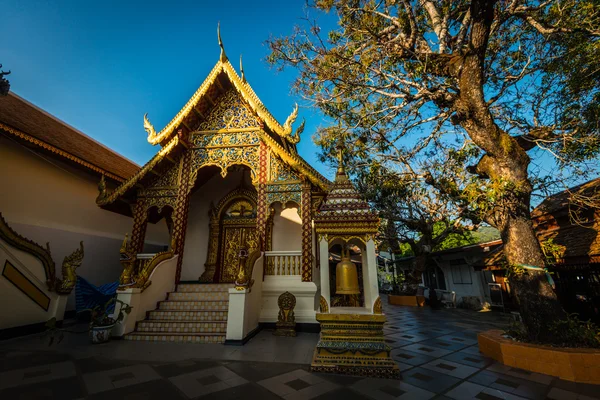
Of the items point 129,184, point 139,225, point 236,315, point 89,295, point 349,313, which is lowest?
point 236,315

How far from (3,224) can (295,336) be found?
581 cm

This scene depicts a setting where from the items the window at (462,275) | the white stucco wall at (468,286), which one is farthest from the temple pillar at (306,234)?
the window at (462,275)

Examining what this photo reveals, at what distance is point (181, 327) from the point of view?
4.93m

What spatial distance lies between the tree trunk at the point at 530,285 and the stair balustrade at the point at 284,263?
13.3 feet

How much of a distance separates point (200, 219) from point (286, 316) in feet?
15.7

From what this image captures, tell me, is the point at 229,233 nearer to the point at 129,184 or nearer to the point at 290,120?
the point at 129,184

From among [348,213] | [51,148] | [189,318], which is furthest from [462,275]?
[51,148]

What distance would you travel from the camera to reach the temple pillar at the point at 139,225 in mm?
6832

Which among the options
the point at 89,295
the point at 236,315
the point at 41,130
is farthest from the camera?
the point at 41,130

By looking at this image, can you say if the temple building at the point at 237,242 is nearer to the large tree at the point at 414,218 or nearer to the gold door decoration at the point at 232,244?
the gold door decoration at the point at 232,244

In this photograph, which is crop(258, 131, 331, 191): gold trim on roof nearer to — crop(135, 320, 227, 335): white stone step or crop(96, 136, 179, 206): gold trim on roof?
crop(96, 136, 179, 206): gold trim on roof

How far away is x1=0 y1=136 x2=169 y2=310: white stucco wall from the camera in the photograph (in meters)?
6.16

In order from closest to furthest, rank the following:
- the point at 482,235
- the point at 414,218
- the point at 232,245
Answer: the point at 232,245 → the point at 414,218 → the point at 482,235

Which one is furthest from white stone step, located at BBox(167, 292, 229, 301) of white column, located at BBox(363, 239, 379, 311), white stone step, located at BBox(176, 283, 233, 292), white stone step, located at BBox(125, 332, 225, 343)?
white column, located at BBox(363, 239, 379, 311)
